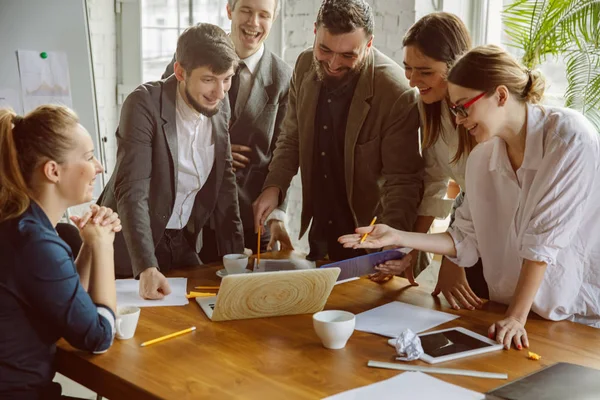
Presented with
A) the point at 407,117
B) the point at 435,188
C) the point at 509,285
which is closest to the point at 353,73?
the point at 407,117

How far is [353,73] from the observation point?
266cm

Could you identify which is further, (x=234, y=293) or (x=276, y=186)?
(x=276, y=186)

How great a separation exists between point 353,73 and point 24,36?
1.65 meters

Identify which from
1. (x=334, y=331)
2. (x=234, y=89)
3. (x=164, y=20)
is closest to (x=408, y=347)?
(x=334, y=331)

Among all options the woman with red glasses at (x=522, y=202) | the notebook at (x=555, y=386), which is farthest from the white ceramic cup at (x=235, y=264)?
the notebook at (x=555, y=386)

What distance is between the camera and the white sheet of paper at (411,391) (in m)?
1.36

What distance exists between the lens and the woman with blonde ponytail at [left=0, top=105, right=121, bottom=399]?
5.05 feet

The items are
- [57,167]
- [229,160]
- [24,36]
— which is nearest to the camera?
[57,167]

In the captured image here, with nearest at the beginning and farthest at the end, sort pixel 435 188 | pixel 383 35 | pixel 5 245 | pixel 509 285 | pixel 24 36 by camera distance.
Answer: pixel 5 245 < pixel 509 285 < pixel 435 188 < pixel 24 36 < pixel 383 35

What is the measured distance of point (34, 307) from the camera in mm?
1559

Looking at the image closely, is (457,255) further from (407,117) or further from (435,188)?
(407,117)

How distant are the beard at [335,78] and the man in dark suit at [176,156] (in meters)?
0.34

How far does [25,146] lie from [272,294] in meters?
0.72

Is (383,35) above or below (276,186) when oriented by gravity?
above
